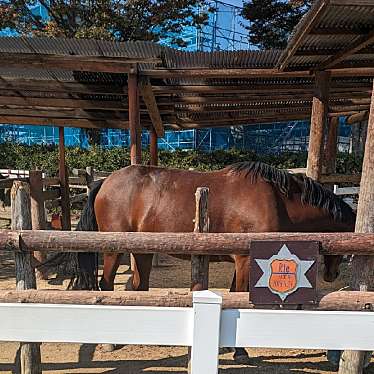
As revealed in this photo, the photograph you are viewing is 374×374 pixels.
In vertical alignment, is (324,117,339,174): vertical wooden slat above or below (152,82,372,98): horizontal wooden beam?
below

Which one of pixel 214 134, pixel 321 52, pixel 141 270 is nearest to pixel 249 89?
pixel 321 52

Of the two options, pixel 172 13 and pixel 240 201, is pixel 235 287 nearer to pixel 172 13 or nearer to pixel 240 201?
pixel 240 201

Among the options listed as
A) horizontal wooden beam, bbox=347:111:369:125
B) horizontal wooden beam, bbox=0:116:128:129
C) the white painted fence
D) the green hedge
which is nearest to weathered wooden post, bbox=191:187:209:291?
the white painted fence

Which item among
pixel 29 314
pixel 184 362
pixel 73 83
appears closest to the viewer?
pixel 29 314

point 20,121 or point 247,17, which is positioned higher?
point 247,17

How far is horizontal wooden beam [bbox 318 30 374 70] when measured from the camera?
3.82 metres

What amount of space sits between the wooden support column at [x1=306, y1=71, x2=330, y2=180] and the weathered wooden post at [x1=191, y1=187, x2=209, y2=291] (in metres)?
2.81

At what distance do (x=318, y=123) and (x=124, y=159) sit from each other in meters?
9.27

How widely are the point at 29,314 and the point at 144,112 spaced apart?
6622mm

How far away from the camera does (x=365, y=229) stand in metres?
2.87

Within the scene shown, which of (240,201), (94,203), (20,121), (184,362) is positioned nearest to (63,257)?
(94,203)

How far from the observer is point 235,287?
3922 mm

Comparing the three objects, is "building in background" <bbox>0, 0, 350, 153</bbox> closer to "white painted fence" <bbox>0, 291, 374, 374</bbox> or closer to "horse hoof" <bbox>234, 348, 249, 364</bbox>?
"horse hoof" <bbox>234, 348, 249, 364</bbox>

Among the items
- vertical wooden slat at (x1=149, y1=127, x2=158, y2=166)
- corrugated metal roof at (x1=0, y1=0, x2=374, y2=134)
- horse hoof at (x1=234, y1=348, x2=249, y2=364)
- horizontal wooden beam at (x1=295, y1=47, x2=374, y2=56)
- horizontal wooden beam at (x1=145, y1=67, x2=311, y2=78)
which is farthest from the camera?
vertical wooden slat at (x1=149, y1=127, x2=158, y2=166)
